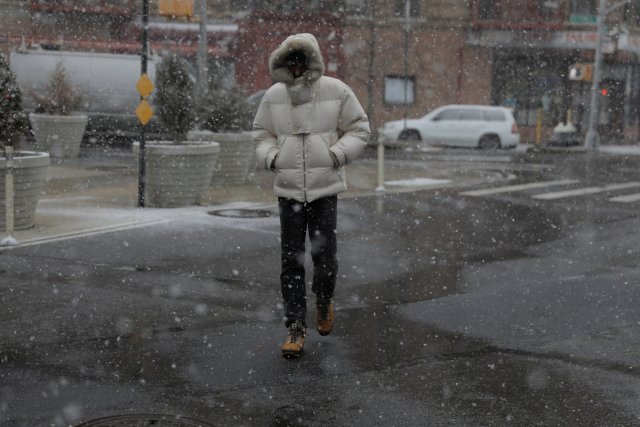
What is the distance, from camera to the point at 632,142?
41.1 m

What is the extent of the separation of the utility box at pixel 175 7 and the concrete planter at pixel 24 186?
6.39m

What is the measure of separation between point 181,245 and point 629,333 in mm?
4956

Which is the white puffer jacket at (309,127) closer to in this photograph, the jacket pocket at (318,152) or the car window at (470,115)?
the jacket pocket at (318,152)

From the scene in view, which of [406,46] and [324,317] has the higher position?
[406,46]

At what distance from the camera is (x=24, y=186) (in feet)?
36.8

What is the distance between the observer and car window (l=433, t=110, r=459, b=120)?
109ft

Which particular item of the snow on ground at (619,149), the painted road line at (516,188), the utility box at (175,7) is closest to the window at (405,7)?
the snow on ground at (619,149)

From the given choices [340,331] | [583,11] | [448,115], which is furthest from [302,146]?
[583,11]

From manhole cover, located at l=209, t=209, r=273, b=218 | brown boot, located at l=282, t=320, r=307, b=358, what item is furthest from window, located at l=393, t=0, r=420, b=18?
brown boot, located at l=282, t=320, r=307, b=358

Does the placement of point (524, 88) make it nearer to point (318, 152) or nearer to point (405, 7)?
point (405, 7)

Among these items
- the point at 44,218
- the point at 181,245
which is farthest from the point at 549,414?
the point at 44,218

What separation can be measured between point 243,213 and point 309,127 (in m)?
6.90

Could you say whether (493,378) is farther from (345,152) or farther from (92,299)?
(92,299)

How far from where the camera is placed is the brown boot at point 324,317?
22.0ft
